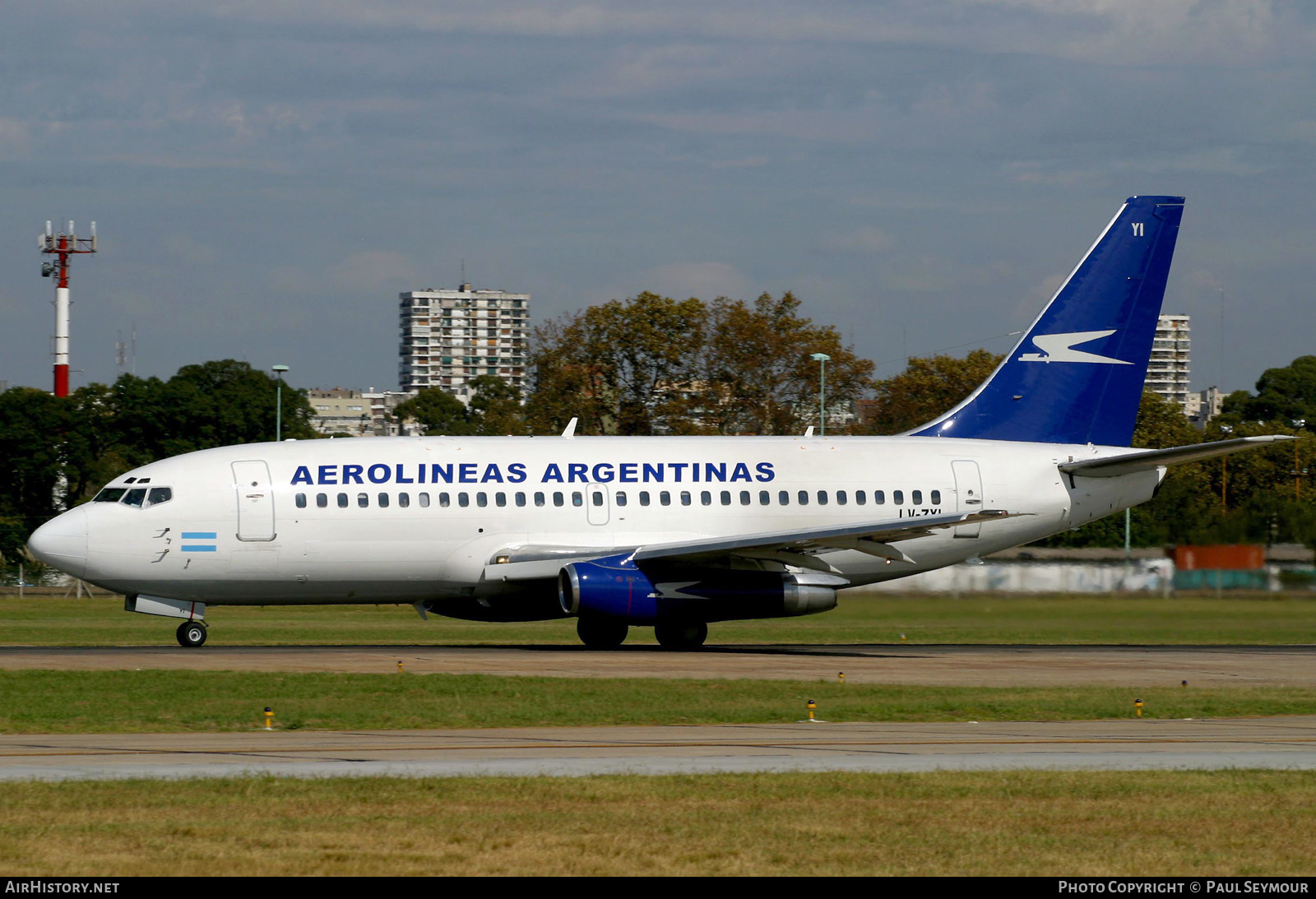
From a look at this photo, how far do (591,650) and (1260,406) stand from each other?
125 m

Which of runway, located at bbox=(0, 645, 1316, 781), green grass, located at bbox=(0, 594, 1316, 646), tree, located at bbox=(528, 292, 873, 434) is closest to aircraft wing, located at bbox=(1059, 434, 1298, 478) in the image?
green grass, located at bbox=(0, 594, 1316, 646)

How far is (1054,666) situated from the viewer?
29.9 m

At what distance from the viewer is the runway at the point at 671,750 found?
16.4m

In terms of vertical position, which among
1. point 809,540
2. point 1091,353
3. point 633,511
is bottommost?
point 809,540

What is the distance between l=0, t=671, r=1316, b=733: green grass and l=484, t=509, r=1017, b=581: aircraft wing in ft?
21.5

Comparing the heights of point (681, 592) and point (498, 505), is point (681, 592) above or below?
below

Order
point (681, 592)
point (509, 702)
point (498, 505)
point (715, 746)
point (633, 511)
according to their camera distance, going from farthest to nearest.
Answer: point (633, 511), point (498, 505), point (681, 592), point (509, 702), point (715, 746)

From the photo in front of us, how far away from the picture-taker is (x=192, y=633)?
3381 cm

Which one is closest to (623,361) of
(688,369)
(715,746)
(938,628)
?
(688,369)

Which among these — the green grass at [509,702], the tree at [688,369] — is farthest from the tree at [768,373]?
the green grass at [509,702]

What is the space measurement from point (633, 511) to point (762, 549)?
3.50m

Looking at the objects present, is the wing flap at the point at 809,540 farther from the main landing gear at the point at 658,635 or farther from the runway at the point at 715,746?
the runway at the point at 715,746

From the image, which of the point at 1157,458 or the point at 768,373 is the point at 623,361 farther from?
the point at 1157,458
